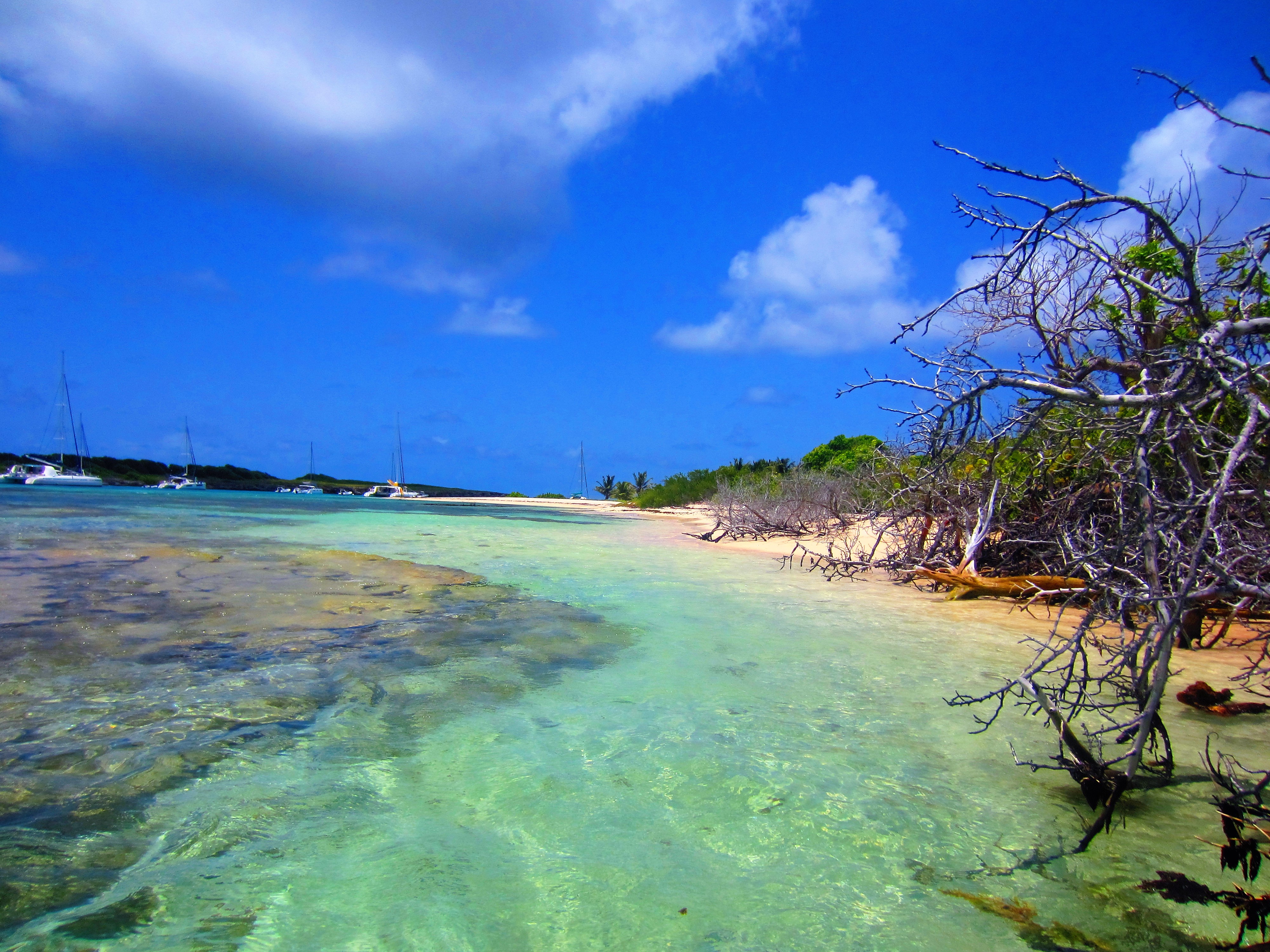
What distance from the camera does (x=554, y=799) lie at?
2.93 metres

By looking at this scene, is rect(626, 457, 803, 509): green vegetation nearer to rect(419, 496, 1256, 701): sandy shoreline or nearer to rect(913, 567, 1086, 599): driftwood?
rect(419, 496, 1256, 701): sandy shoreline

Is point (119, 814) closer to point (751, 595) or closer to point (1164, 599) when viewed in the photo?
point (1164, 599)

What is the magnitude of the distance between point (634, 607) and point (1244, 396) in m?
5.87

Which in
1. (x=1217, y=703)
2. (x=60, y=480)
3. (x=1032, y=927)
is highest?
(x=60, y=480)

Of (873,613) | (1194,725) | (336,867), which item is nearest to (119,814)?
(336,867)

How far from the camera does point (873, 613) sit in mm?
7316

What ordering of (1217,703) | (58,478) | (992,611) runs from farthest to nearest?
(58,478) < (992,611) < (1217,703)

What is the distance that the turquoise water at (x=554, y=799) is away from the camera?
7.01 feet

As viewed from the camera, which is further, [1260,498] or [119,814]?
[119,814]

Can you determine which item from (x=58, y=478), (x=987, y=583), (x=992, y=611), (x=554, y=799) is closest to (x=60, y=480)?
(x=58, y=478)

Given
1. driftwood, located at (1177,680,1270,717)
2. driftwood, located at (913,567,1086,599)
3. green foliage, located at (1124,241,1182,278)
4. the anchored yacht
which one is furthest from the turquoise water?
the anchored yacht

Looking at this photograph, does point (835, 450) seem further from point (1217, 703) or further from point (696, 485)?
point (1217, 703)

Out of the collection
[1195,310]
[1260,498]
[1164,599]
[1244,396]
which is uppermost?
[1195,310]

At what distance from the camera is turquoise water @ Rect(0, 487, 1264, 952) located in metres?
2.14
